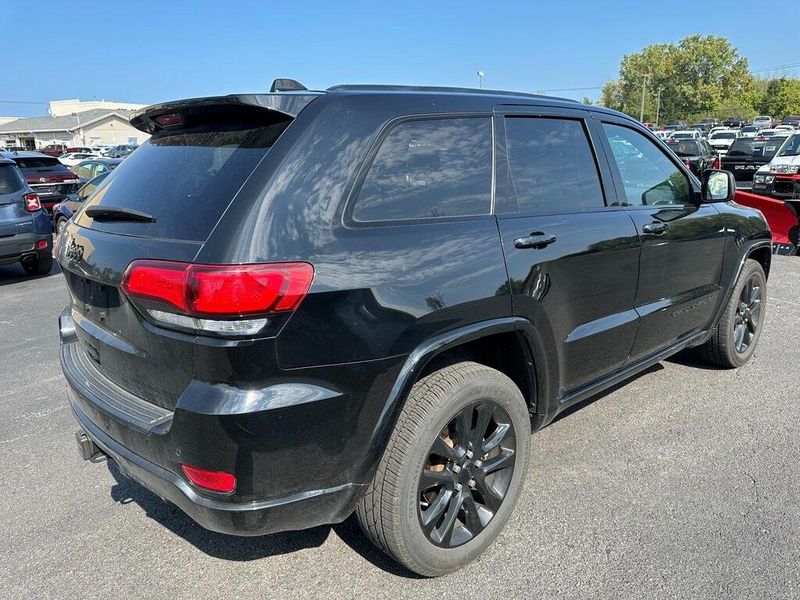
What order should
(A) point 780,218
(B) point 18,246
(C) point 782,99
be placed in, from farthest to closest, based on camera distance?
(C) point 782,99
(A) point 780,218
(B) point 18,246

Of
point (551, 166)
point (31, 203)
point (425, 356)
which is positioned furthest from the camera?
point (31, 203)

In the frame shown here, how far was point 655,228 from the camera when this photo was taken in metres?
3.48

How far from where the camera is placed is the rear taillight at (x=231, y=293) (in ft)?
6.25

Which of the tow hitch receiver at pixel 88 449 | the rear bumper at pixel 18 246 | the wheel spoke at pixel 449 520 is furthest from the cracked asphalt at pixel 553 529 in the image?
the rear bumper at pixel 18 246

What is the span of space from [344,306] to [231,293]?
364 millimetres

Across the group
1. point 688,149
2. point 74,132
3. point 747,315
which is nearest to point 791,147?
point 688,149

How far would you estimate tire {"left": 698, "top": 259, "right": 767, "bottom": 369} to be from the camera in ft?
14.7

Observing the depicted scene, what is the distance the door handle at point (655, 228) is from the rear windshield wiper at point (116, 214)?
253cm

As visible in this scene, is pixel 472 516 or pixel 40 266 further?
pixel 40 266

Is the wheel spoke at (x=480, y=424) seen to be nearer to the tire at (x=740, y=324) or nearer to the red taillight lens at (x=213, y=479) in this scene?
the red taillight lens at (x=213, y=479)

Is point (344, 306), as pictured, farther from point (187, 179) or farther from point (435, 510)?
point (435, 510)

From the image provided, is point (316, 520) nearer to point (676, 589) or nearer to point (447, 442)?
point (447, 442)

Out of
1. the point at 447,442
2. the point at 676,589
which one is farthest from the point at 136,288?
the point at 676,589

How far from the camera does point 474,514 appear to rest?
8.43 ft
